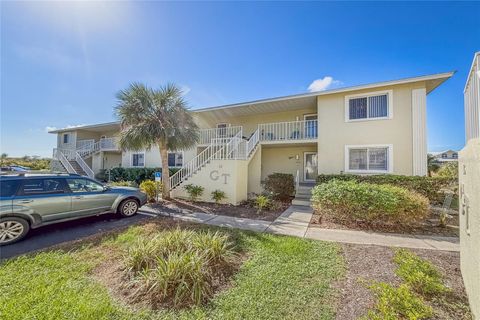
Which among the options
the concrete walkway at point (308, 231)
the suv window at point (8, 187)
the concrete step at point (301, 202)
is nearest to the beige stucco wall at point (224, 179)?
the concrete walkway at point (308, 231)

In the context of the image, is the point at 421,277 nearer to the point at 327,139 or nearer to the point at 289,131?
the point at 327,139

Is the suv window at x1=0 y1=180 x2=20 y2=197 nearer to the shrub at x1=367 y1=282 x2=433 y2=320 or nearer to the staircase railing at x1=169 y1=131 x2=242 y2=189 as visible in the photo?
the staircase railing at x1=169 y1=131 x2=242 y2=189

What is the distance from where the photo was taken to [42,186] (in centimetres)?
570

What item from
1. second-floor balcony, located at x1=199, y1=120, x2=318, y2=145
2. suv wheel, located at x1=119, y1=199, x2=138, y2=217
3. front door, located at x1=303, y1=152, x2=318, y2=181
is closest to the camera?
Answer: suv wheel, located at x1=119, y1=199, x2=138, y2=217

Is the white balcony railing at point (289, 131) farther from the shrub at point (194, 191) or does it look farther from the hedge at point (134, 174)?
the hedge at point (134, 174)

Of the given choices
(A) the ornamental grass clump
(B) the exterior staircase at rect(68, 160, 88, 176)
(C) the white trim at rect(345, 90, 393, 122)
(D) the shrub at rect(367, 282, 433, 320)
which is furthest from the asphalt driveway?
(B) the exterior staircase at rect(68, 160, 88, 176)

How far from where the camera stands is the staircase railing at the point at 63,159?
1800cm

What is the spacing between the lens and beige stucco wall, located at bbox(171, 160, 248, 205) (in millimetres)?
9930

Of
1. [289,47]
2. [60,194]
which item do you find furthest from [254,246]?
[289,47]

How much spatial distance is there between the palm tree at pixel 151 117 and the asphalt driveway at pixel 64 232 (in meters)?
3.65

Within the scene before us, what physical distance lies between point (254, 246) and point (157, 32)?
29.7 ft

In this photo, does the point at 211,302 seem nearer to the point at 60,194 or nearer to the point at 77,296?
the point at 77,296

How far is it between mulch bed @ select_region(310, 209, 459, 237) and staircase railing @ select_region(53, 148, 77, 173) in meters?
21.4

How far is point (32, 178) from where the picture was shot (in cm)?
555
